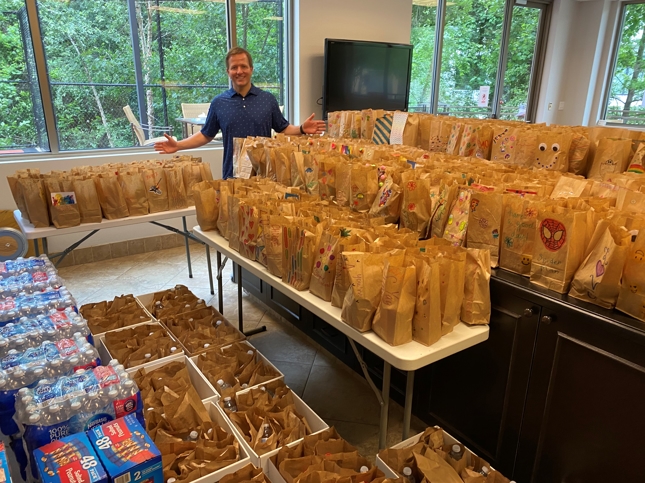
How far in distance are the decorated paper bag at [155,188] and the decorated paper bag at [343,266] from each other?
173 centimetres

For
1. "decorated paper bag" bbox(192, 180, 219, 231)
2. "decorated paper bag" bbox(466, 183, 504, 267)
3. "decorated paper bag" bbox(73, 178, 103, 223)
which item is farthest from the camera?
"decorated paper bag" bbox(73, 178, 103, 223)

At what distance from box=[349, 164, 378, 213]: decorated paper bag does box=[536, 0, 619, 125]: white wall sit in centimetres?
637

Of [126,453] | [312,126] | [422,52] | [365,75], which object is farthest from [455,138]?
[422,52]

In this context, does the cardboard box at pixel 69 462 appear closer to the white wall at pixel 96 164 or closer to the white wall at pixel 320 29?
the white wall at pixel 96 164

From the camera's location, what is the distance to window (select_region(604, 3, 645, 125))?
675 centimetres

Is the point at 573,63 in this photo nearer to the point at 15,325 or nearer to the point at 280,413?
the point at 280,413

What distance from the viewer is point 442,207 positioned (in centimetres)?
188

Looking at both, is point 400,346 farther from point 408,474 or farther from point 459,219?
point 459,219

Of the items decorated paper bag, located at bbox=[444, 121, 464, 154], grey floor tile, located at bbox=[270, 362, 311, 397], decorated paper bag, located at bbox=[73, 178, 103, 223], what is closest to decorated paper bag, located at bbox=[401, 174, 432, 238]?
decorated paper bag, located at bbox=[444, 121, 464, 154]

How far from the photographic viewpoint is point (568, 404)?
1.56 metres

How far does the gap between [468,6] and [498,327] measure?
5.88 m

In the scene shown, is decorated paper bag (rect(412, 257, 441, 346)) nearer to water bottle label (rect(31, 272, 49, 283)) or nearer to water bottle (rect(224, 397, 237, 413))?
water bottle (rect(224, 397, 237, 413))

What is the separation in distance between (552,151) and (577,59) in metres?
6.15

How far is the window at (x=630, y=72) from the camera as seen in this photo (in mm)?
6754
